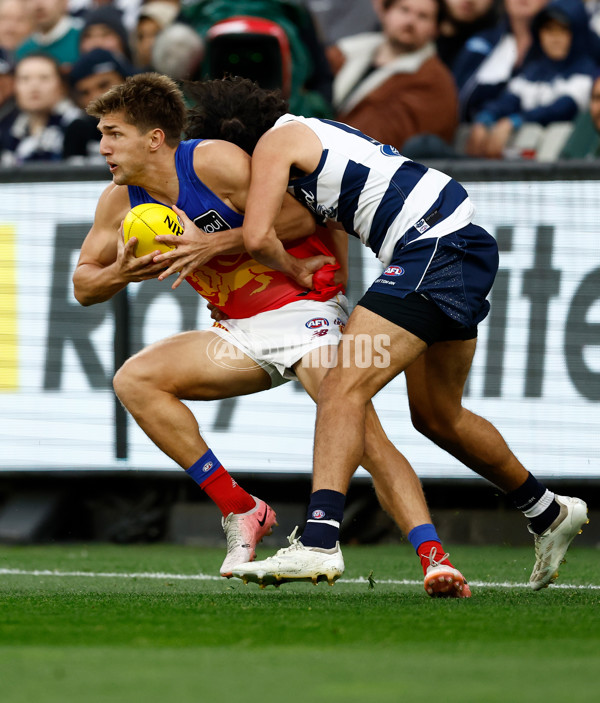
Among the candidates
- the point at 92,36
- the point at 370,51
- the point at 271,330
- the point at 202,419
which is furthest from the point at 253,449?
the point at 92,36

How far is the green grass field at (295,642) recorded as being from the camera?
2.69 metres

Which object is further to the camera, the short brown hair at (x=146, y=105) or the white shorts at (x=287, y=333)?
the white shorts at (x=287, y=333)

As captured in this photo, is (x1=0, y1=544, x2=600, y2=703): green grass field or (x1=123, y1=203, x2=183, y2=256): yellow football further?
(x1=123, y1=203, x2=183, y2=256): yellow football

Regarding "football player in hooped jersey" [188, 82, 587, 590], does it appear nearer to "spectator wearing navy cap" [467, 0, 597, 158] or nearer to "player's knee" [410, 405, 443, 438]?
"player's knee" [410, 405, 443, 438]

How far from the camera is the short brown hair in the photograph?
4.86 m

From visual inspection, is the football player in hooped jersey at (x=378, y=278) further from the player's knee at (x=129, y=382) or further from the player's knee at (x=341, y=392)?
the player's knee at (x=129, y=382)

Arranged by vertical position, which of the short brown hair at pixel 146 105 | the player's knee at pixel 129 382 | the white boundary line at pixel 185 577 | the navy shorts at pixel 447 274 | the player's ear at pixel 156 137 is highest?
the short brown hair at pixel 146 105

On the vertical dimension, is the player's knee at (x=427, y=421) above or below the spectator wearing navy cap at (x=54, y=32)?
below

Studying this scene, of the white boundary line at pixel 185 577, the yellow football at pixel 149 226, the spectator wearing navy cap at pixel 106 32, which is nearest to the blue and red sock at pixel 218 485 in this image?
the white boundary line at pixel 185 577

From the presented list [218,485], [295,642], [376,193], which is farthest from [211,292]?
[295,642]

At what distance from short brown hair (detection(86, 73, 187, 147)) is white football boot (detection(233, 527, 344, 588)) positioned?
1.76 m

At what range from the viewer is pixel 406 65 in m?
9.05

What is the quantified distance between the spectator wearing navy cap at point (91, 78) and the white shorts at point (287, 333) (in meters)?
4.89

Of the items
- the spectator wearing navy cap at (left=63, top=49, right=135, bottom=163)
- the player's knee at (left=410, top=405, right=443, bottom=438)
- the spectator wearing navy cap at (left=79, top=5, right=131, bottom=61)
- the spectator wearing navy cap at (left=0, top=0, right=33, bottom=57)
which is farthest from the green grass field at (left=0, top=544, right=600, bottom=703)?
the spectator wearing navy cap at (left=0, top=0, right=33, bottom=57)
